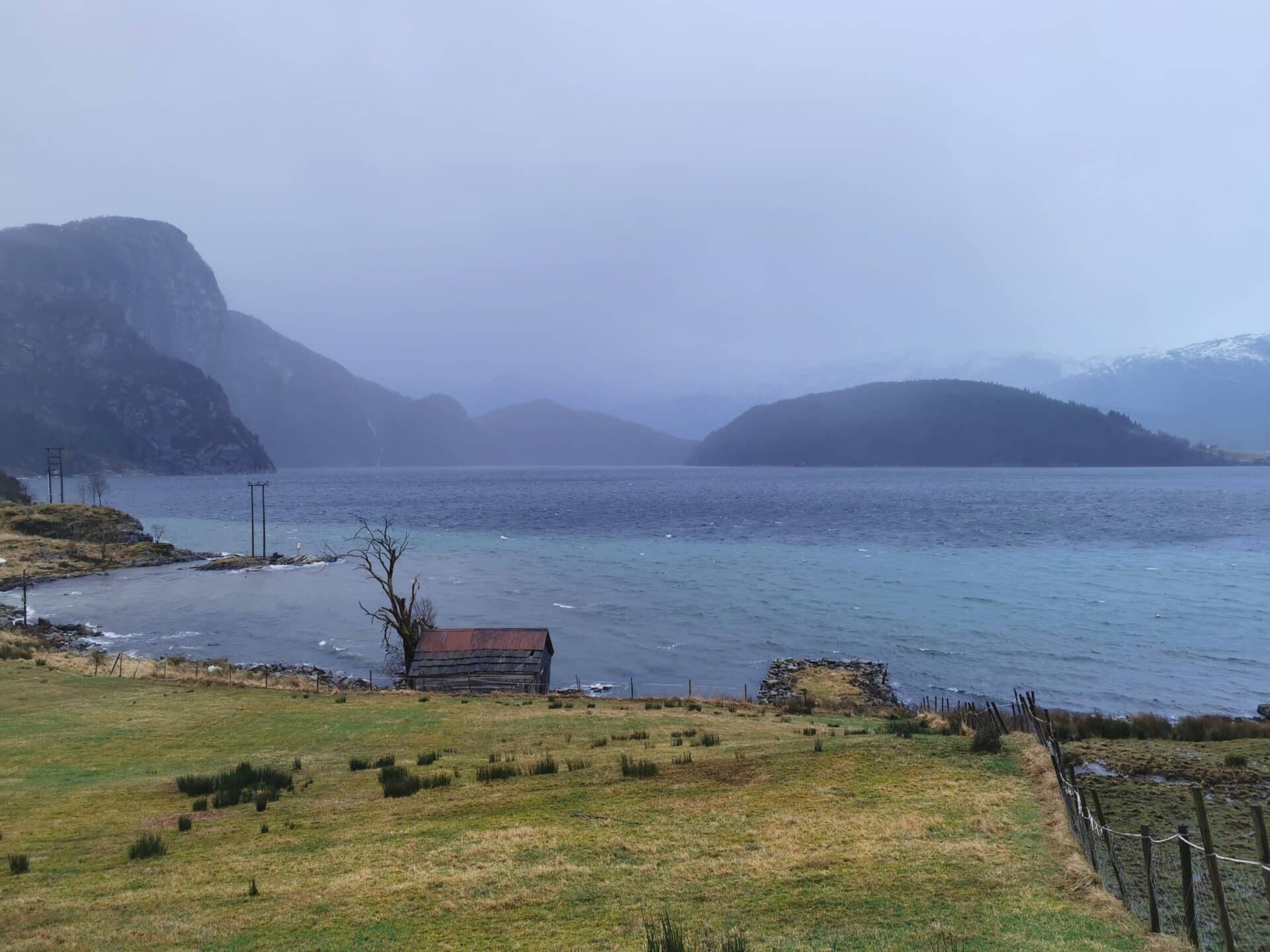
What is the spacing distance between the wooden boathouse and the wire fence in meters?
25.8

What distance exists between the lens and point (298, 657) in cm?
5053

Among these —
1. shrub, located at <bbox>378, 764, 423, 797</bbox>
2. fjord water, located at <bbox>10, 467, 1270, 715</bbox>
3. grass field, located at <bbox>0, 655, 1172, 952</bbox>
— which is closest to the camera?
grass field, located at <bbox>0, 655, 1172, 952</bbox>

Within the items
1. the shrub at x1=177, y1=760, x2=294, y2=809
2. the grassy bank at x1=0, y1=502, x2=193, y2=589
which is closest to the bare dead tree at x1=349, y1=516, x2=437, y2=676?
the shrub at x1=177, y1=760, x2=294, y2=809

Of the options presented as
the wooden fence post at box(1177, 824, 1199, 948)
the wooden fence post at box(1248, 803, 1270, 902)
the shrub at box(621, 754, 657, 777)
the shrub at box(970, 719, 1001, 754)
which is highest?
the wooden fence post at box(1248, 803, 1270, 902)

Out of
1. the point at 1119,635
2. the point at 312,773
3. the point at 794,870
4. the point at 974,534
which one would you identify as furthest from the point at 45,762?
the point at 974,534

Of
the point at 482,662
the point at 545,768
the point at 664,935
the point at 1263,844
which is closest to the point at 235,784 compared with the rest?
the point at 545,768

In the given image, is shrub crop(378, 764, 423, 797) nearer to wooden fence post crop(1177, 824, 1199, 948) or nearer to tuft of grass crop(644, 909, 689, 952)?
tuft of grass crop(644, 909, 689, 952)

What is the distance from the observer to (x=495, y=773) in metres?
18.1

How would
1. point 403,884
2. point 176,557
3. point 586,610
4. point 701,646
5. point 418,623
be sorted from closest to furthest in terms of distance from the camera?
1. point 403,884
2. point 418,623
3. point 701,646
4. point 586,610
5. point 176,557

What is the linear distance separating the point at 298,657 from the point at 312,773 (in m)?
34.6

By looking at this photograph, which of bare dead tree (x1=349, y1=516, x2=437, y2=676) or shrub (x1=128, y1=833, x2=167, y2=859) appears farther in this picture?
bare dead tree (x1=349, y1=516, x2=437, y2=676)

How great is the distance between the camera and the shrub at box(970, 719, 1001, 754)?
17984 millimetres

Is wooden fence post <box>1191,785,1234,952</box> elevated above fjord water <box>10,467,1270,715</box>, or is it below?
above

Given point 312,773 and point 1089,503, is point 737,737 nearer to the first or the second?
point 312,773
